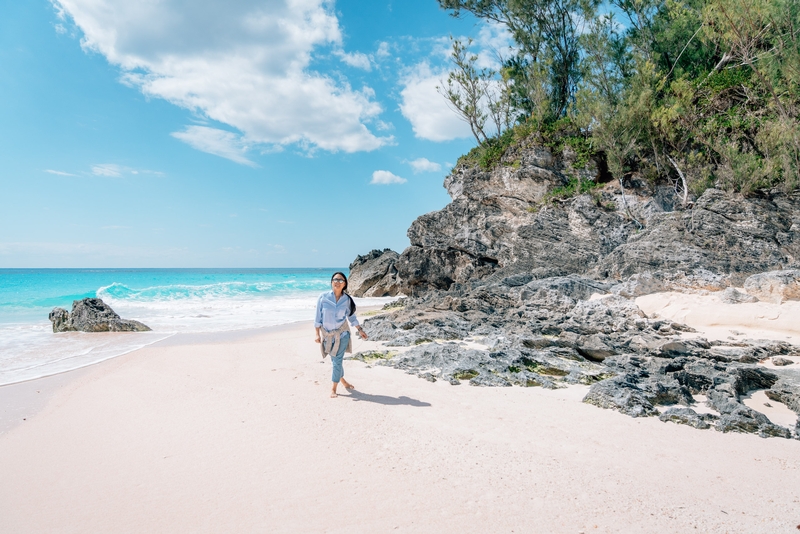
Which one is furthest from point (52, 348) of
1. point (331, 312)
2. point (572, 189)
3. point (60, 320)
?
point (572, 189)

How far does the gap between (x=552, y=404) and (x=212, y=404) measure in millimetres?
4363

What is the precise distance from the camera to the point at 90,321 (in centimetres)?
1260

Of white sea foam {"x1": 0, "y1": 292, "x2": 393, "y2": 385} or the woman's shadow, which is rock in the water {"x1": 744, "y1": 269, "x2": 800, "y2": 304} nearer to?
the woman's shadow

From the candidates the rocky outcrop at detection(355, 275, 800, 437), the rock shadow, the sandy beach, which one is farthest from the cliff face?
the rock shadow

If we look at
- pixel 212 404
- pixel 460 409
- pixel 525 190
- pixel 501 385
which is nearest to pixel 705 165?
pixel 525 190

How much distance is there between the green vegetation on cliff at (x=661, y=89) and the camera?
1330 cm

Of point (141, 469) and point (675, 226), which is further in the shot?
point (675, 226)

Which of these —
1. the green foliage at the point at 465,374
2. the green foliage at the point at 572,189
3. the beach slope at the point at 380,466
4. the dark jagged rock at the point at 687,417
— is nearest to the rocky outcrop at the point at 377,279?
the green foliage at the point at 572,189

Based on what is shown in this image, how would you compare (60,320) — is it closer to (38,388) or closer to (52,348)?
(52,348)

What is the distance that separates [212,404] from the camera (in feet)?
18.0

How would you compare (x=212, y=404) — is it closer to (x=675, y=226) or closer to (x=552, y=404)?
(x=552, y=404)

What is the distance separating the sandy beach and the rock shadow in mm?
46

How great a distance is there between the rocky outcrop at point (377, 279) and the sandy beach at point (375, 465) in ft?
64.8

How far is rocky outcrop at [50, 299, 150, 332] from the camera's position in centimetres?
1261
